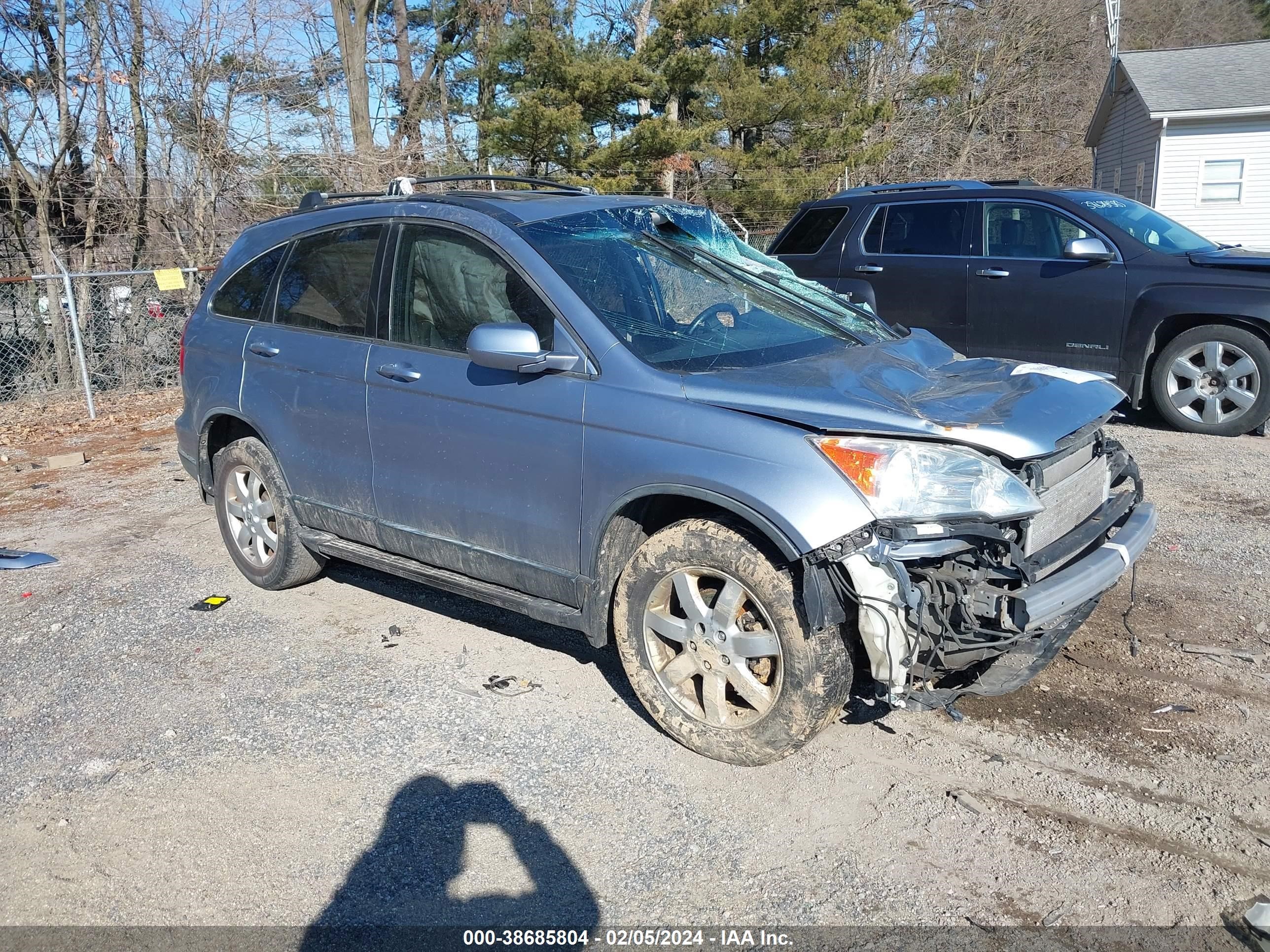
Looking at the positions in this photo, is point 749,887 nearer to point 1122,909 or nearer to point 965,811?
point 965,811

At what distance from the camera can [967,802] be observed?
3332 mm

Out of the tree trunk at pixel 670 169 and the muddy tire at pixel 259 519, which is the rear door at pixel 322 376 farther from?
the tree trunk at pixel 670 169

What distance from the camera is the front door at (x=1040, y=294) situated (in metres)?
8.07

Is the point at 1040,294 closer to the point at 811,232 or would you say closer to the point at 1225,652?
the point at 811,232

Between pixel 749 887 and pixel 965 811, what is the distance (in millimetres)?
808

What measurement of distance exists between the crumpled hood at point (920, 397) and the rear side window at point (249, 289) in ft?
8.81

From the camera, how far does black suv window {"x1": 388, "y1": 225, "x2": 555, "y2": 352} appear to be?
13.2ft

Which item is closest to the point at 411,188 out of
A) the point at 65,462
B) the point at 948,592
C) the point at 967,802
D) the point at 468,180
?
the point at 468,180

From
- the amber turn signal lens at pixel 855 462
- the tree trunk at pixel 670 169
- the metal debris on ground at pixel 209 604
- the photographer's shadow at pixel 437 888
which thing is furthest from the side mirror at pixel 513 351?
the tree trunk at pixel 670 169

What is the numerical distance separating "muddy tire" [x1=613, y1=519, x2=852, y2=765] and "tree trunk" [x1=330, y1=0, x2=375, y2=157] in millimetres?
16483

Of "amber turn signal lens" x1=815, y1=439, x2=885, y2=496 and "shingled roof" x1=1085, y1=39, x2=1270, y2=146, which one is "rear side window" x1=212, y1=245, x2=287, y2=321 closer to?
"amber turn signal lens" x1=815, y1=439, x2=885, y2=496

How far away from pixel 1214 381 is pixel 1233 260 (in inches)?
36.1

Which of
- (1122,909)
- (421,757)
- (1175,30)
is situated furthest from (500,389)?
(1175,30)


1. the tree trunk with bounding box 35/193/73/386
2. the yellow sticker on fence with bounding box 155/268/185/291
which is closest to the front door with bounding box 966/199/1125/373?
the yellow sticker on fence with bounding box 155/268/185/291
